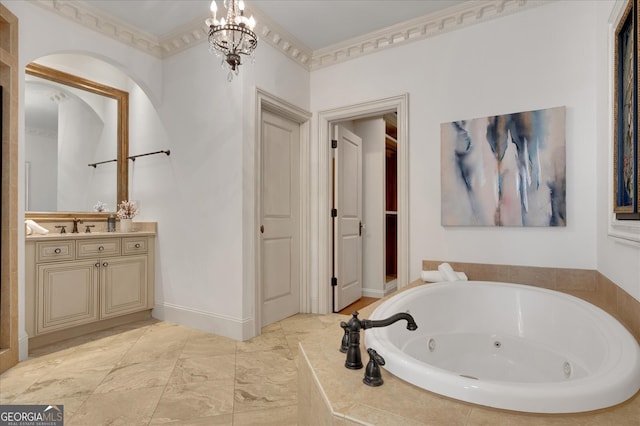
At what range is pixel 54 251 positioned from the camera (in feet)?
8.41

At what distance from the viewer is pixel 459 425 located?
83 cm

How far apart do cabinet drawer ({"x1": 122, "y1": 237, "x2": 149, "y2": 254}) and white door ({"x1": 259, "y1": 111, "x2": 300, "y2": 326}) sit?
3.90 feet

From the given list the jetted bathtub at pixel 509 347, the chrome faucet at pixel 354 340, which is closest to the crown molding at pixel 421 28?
the jetted bathtub at pixel 509 347

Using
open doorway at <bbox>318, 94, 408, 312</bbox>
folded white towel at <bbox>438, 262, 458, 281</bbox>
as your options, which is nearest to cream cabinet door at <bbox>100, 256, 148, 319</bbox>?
open doorway at <bbox>318, 94, 408, 312</bbox>

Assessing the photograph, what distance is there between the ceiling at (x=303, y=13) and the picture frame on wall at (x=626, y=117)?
132 cm

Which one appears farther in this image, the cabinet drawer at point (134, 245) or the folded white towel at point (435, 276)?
the cabinet drawer at point (134, 245)

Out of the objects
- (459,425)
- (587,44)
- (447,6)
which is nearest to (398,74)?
(447,6)

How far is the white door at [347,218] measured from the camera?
345cm

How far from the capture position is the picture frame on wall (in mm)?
1389

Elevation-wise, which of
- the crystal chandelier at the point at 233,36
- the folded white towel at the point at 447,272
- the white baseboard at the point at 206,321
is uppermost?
the crystal chandelier at the point at 233,36

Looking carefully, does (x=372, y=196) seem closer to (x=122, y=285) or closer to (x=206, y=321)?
(x=206, y=321)

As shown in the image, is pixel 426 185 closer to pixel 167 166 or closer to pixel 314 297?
pixel 314 297

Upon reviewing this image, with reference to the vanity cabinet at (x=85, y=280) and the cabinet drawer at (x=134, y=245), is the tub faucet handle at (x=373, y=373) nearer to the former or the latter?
the vanity cabinet at (x=85, y=280)

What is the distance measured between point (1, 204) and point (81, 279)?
82cm
